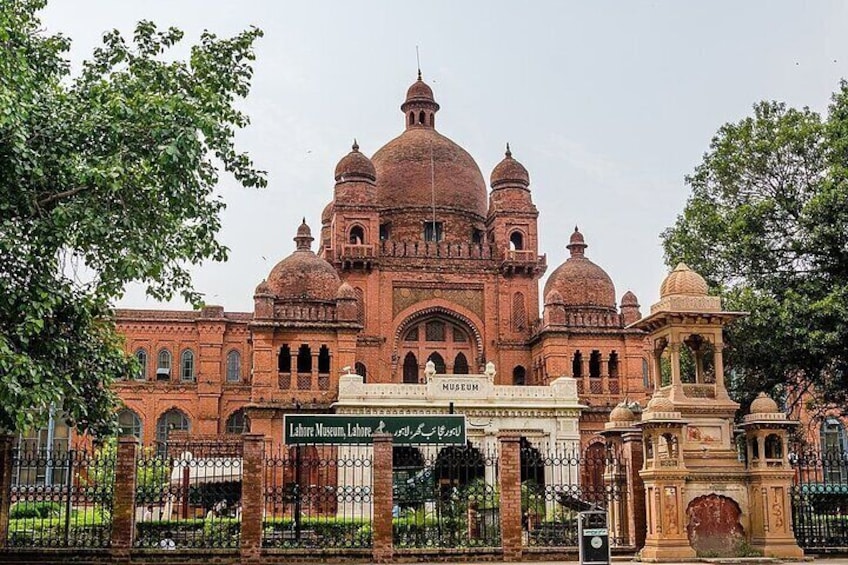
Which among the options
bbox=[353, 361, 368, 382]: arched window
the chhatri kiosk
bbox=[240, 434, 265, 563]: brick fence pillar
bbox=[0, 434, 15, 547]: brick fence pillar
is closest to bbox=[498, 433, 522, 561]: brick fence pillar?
the chhatri kiosk

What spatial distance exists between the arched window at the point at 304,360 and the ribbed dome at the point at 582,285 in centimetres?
998

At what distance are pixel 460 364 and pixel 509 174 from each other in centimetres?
840

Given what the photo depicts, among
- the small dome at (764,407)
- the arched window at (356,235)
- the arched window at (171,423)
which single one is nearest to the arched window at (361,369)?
the arched window at (356,235)

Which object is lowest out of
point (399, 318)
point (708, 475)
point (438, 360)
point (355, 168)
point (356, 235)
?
point (708, 475)

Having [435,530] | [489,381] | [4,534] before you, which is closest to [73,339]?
[4,534]

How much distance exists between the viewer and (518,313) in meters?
40.9

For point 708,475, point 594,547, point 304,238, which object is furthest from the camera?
point 304,238

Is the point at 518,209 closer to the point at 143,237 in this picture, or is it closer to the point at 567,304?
the point at 567,304

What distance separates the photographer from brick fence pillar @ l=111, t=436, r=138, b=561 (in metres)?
16.2

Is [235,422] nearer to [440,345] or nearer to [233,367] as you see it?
[233,367]

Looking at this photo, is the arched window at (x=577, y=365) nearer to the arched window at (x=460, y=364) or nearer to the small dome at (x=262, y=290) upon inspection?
the arched window at (x=460, y=364)

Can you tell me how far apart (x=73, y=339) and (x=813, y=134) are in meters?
16.2

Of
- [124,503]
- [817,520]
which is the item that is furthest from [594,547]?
[124,503]

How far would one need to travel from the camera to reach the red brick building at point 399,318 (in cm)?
3741
